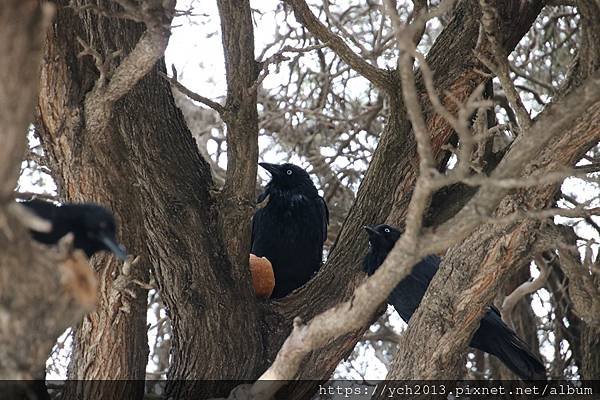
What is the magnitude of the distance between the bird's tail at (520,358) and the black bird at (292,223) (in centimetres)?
183

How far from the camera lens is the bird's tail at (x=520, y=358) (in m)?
4.60

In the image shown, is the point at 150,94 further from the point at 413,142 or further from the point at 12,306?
the point at 12,306

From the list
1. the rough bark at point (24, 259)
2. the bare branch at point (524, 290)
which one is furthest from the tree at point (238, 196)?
the rough bark at point (24, 259)

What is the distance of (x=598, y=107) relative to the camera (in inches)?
142

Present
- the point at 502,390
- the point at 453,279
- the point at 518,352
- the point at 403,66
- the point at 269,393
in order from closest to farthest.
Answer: the point at 403,66, the point at 269,393, the point at 453,279, the point at 518,352, the point at 502,390

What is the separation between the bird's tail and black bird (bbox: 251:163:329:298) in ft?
5.99

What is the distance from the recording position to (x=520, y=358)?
15.2 feet

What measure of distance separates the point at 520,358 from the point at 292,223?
214cm

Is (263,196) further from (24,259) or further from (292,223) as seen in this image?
(24,259)

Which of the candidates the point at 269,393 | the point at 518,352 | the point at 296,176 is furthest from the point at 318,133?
the point at 269,393

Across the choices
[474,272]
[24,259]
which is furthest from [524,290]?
[24,259]

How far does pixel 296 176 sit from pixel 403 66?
374 cm

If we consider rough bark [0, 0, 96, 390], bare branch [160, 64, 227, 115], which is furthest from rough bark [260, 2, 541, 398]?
rough bark [0, 0, 96, 390]

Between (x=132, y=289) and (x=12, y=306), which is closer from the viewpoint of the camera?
(x=12, y=306)
